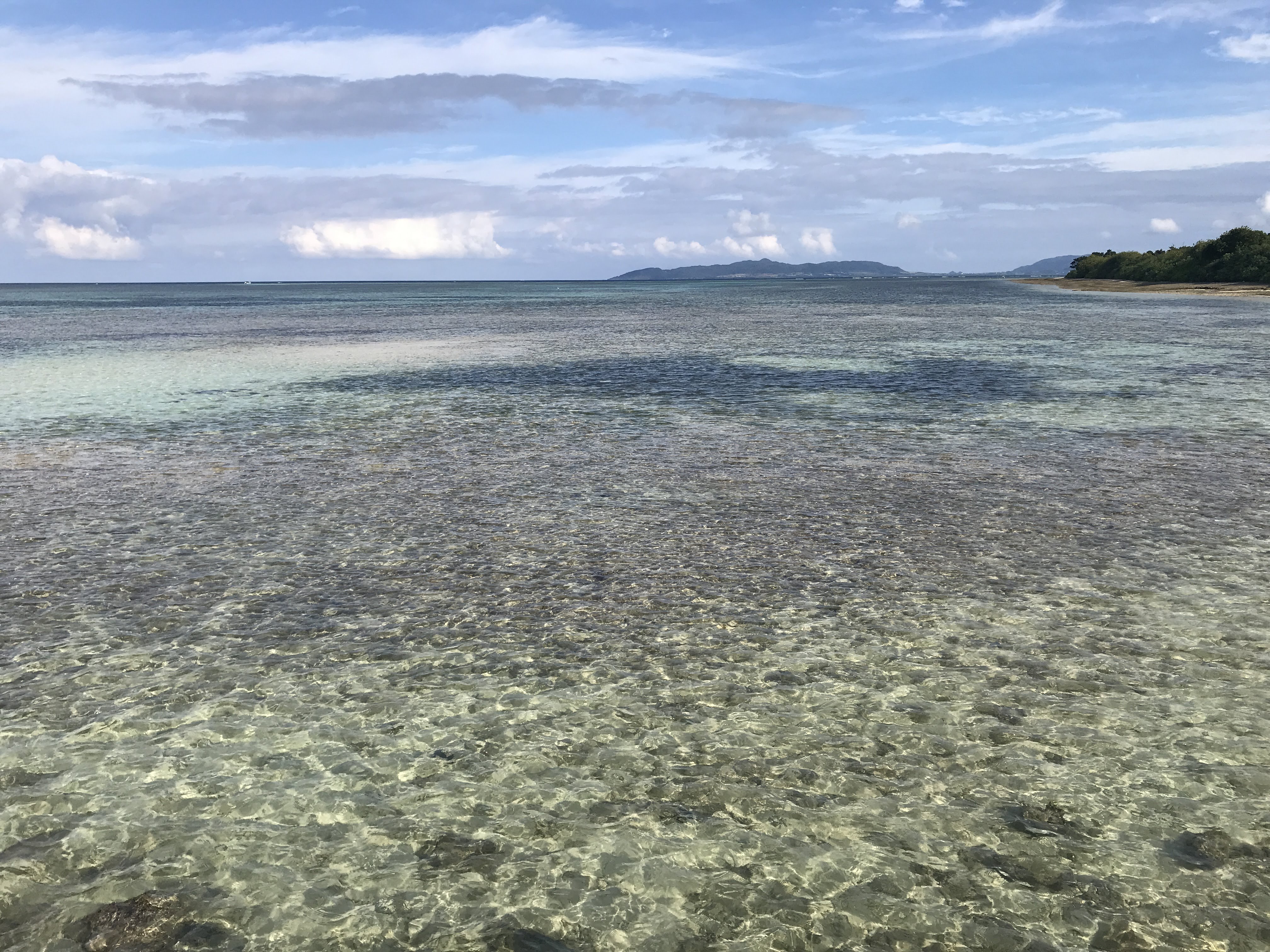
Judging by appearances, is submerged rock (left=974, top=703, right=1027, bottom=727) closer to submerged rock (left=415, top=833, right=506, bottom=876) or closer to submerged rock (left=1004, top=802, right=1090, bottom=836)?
submerged rock (left=1004, top=802, right=1090, bottom=836)

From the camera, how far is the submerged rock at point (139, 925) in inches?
225

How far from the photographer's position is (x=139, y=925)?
588cm

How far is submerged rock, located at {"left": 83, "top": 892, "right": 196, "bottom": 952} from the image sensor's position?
18.7 ft

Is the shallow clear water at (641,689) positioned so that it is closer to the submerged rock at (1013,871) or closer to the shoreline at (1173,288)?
the submerged rock at (1013,871)

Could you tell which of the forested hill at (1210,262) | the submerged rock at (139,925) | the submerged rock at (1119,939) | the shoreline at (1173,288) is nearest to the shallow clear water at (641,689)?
the submerged rock at (1119,939)

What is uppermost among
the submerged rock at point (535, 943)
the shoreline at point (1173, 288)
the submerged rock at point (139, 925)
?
the shoreline at point (1173, 288)

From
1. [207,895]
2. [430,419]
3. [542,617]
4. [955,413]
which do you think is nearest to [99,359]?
[430,419]

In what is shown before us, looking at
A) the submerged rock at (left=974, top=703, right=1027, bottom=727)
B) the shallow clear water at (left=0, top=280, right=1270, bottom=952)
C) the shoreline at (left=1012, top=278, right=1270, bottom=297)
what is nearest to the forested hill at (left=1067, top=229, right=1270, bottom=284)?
the shoreline at (left=1012, top=278, right=1270, bottom=297)

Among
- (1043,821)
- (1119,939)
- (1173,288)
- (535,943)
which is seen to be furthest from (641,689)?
(1173,288)

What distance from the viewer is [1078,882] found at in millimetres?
6277

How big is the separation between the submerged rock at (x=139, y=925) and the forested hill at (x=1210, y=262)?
153481 millimetres

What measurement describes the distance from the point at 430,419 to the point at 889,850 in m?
22.5

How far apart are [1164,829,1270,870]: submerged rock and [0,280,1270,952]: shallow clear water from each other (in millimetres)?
51

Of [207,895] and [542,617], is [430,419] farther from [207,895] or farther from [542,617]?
[207,895]
